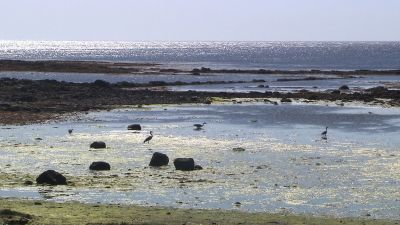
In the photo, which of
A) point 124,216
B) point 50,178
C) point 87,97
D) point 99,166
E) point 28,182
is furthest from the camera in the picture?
point 87,97

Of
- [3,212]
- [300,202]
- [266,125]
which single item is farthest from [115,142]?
[3,212]

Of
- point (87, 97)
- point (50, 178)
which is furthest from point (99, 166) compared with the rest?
point (87, 97)

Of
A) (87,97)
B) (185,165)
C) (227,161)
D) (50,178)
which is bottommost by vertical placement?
(227,161)

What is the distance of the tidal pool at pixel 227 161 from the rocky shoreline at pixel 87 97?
353 cm

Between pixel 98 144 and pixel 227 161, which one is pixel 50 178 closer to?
pixel 227 161

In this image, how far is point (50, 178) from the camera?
74.4 ft

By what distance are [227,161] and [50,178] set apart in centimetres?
797

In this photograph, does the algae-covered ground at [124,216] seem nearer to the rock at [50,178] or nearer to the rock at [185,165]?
the rock at [50,178]

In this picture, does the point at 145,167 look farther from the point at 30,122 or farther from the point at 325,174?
the point at 30,122

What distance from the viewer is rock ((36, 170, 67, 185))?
74.5 feet

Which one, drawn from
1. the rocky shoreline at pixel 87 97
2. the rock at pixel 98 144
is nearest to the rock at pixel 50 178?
the rock at pixel 98 144

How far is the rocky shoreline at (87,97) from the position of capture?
4791 centimetres

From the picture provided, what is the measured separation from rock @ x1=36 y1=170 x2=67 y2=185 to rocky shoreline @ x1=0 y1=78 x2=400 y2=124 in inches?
801

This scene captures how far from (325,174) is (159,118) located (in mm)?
21475
